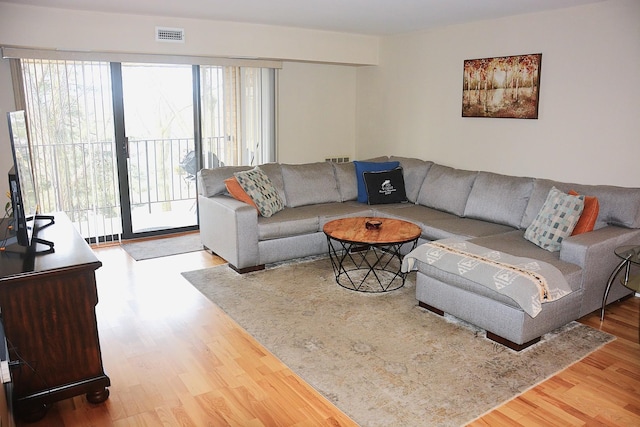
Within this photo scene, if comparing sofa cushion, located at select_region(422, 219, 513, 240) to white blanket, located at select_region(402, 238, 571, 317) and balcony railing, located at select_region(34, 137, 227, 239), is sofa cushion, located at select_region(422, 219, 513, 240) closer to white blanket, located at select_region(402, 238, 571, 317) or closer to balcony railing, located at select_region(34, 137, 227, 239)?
white blanket, located at select_region(402, 238, 571, 317)

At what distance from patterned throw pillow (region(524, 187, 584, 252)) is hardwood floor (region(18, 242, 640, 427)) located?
2.07ft

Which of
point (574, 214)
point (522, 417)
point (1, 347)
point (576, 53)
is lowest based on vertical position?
point (522, 417)

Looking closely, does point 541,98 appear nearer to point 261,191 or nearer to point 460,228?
point 460,228

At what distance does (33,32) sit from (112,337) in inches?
113

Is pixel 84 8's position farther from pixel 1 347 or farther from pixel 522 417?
pixel 522 417

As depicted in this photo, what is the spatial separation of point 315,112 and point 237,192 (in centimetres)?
226

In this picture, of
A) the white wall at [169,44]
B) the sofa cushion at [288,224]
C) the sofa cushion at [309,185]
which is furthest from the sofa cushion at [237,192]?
the white wall at [169,44]

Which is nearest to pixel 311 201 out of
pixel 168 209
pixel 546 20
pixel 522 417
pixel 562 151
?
pixel 168 209

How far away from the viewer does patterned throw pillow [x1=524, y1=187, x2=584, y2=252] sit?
386cm

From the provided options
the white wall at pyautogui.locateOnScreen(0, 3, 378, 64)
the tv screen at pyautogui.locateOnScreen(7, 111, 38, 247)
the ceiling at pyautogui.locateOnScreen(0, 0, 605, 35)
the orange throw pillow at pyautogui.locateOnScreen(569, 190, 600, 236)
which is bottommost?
the orange throw pillow at pyautogui.locateOnScreen(569, 190, 600, 236)

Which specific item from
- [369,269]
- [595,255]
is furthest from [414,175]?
[595,255]

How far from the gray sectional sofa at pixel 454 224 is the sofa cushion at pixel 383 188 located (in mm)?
119

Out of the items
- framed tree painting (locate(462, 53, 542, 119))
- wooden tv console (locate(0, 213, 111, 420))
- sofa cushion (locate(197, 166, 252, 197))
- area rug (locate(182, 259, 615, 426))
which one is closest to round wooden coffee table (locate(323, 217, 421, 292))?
area rug (locate(182, 259, 615, 426))

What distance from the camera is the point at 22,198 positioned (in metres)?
2.81
